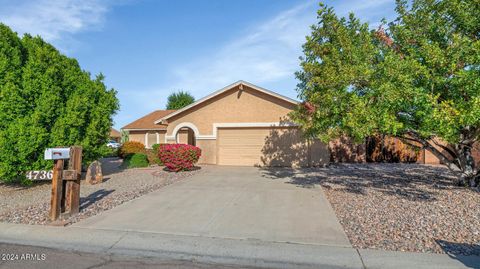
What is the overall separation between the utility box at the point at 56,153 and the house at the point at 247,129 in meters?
10.6

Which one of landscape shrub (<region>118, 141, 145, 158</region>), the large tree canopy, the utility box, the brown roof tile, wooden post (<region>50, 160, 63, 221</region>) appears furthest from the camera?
the brown roof tile

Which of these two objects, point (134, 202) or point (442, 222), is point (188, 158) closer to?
point (134, 202)

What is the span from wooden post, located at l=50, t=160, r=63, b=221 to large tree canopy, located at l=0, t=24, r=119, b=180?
3.51m

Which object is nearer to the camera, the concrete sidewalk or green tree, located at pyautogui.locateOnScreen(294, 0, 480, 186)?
the concrete sidewalk

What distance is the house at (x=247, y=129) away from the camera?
15.7 meters

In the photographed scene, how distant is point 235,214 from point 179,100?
1638 inches

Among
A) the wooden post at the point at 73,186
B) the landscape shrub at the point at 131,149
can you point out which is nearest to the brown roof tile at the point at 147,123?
the landscape shrub at the point at 131,149

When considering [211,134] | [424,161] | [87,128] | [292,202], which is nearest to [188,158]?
[211,134]

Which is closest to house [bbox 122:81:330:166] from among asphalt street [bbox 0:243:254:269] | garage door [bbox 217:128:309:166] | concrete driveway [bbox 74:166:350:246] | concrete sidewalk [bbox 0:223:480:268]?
garage door [bbox 217:128:309:166]

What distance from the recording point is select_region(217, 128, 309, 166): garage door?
51.7ft

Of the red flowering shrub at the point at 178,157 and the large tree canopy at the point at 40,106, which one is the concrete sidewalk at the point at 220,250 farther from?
the red flowering shrub at the point at 178,157

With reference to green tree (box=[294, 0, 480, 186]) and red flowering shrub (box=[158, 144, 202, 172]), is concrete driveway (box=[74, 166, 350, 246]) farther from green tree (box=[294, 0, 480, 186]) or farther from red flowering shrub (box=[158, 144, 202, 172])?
Answer: red flowering shrub (box=[158, 144, 202, 172])

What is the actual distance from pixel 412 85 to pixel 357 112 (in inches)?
65.9

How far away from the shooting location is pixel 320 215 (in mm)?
6527
